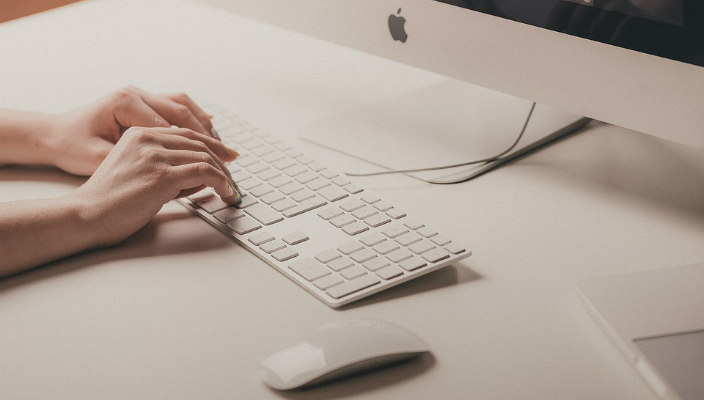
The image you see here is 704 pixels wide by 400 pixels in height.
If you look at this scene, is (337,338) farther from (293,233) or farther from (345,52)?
(345,52)

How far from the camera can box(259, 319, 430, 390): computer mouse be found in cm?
59

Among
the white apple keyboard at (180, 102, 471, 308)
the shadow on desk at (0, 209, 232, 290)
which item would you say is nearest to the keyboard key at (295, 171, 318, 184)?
the white apple keyboard at (180, 102, 471, 308)

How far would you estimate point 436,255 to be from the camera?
28.4 inches

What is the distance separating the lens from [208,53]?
4.17 feet

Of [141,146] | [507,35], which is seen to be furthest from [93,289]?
[507,35]

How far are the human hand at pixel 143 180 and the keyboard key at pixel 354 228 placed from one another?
0.41 feet

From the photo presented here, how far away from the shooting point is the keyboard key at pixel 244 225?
79 centimetres

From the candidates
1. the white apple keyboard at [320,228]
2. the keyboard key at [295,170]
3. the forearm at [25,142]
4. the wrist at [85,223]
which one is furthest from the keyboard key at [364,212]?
the forearm at [25,142]

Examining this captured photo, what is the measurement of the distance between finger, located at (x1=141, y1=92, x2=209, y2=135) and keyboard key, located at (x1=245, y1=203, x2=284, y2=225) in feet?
0.51

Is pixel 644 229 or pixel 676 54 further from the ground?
pixel 676 54

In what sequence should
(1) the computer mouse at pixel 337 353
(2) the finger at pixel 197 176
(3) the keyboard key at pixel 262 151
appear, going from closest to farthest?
(1) the computer mouse at pixel 337 353 → (2) the finger at pixel 197 176 → (3) the keyboard key at pixel 262 151

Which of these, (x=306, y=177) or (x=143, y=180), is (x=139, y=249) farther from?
(x=306, y=177)

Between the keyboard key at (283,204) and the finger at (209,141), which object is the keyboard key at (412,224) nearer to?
the keyboard key at (283,204)

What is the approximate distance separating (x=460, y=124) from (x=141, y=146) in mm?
375
